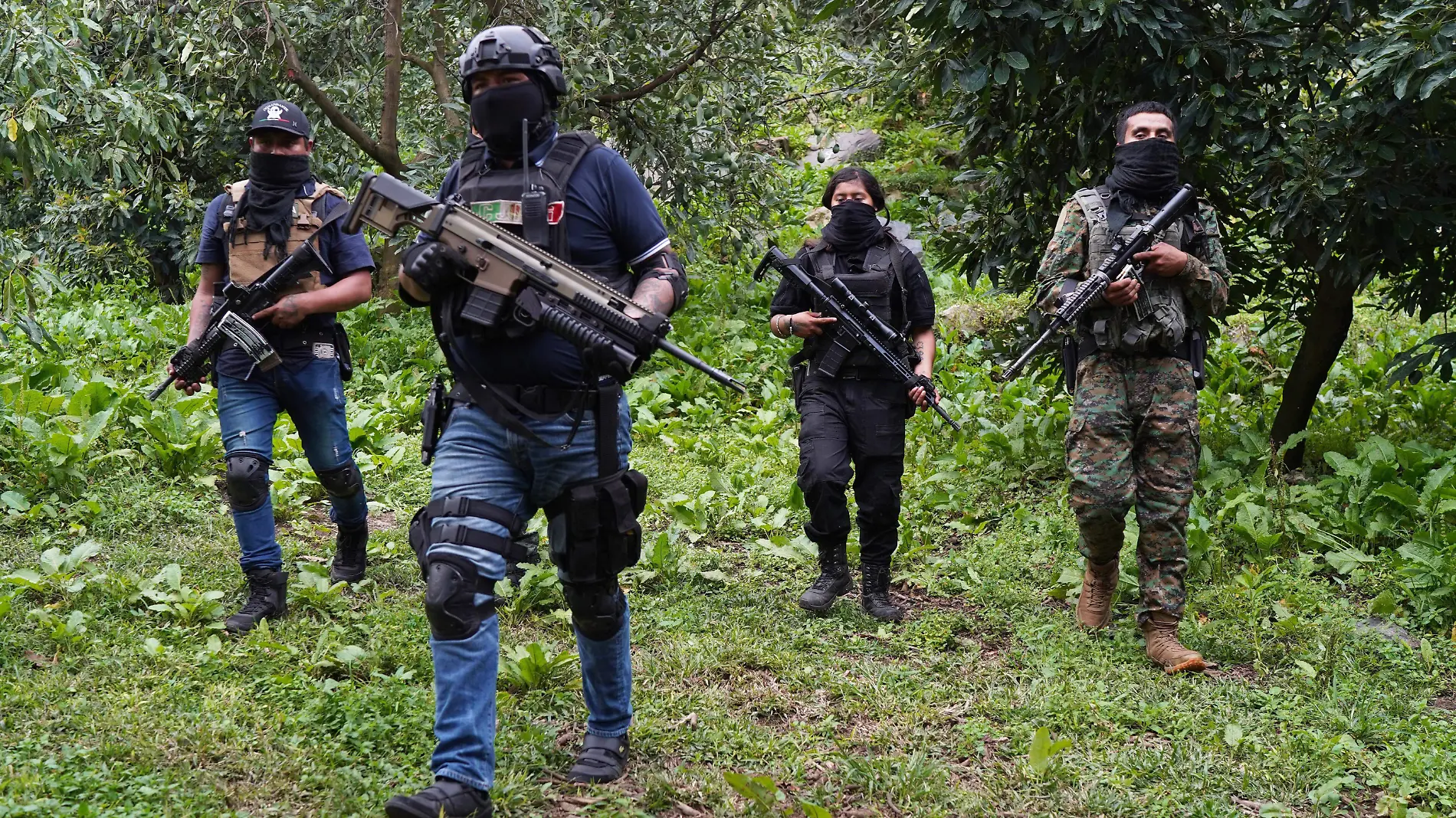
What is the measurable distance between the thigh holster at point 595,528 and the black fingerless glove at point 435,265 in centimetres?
72

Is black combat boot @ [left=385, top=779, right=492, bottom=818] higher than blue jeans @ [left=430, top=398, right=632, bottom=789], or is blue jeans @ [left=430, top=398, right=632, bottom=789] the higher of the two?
blue jeans @ [left=430, top=398, right=632, bottom=789]

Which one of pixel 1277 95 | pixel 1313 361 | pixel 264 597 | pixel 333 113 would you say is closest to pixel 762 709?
pixel 264 597

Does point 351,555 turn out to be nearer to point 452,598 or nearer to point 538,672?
point 538,672

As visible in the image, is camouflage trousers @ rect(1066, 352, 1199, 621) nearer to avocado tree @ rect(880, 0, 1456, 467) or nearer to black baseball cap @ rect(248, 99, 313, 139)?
avocado tree @ rect(880, 0, 1456, 467)

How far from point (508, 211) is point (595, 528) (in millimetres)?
989

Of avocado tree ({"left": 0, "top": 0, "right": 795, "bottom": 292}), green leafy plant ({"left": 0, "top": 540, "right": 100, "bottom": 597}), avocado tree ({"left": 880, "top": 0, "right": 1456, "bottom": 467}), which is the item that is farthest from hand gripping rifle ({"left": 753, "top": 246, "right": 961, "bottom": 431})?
avocado tree ({"left": 0, "top": 0, "right": 795, "bottom": 292})

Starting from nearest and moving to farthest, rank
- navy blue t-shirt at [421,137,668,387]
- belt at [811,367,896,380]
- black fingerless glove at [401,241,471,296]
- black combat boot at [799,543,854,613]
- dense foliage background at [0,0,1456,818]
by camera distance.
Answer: black fingerless glove at [401,241,471,296] < navy blue t-shirt at [421,137,668,387] < dense foliage background at [0,0,1456,818] < belt at [811,367,896,380] < black combat boot at [799,543,854,613]

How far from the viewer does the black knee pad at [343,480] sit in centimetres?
566

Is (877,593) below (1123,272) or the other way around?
below

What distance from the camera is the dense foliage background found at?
4.18m

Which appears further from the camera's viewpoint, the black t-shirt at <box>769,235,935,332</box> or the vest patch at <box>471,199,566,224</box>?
the black t-shirt at <box>769,235,935,332</box>

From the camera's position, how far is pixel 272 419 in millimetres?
5402

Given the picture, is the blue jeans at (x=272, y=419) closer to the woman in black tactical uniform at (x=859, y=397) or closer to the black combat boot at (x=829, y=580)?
the woman in black tactical uniform at (x=859, y=397)

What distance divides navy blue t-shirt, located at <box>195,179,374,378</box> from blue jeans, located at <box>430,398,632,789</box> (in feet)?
6.28
